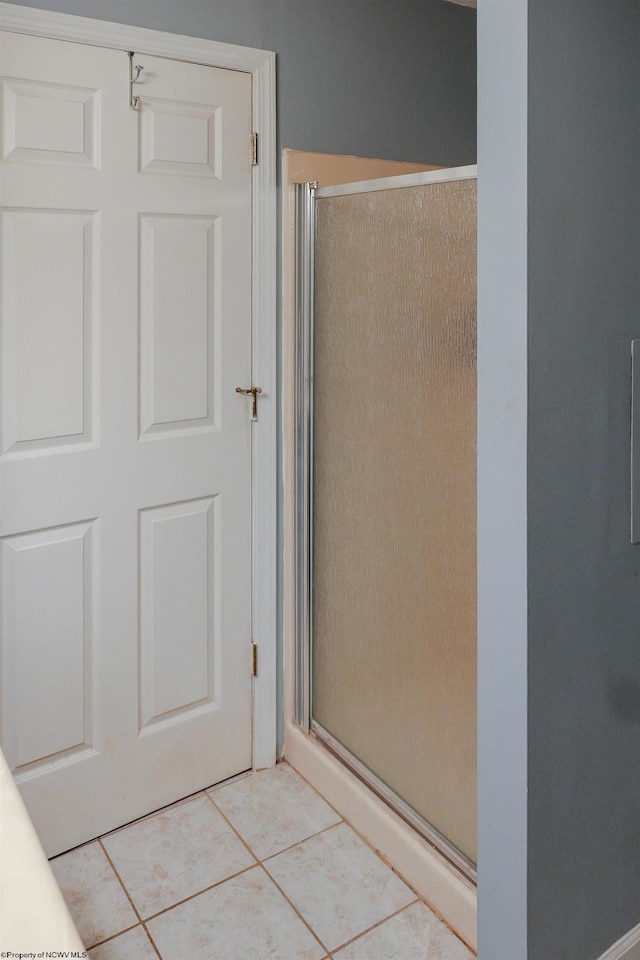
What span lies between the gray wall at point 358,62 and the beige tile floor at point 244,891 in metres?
1.89

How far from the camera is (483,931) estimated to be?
4.83 feet

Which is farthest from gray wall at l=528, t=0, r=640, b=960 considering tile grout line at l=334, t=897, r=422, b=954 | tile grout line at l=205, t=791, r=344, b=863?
tile grout line at l=205, t=791, r=344, b=863

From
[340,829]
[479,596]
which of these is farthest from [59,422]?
[340,829]

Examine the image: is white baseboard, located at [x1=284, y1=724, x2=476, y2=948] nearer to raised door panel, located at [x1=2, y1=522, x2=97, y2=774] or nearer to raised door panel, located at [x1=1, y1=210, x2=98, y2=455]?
raised door panel, located at [x1=2, y1=522, x2=97, y2=774]

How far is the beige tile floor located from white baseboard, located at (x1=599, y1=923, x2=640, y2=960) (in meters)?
0.30

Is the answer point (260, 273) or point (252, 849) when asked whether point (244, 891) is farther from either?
point (260, 273)

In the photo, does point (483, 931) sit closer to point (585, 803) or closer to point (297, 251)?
point (585, 803)

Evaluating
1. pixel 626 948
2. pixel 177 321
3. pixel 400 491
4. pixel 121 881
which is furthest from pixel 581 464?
pixel 121 881

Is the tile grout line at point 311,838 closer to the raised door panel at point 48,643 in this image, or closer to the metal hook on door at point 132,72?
the raised door panel at point 48,643

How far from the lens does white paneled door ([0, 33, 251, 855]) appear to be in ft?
5.98

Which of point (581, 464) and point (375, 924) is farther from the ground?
point (581, 464)

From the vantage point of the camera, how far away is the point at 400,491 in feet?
6.14

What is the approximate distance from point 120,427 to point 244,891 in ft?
3.91

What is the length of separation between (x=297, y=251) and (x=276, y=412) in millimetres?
464
